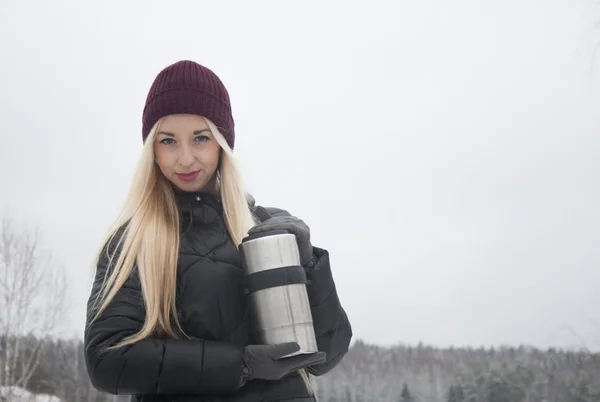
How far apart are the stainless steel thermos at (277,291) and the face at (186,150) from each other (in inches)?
14.1

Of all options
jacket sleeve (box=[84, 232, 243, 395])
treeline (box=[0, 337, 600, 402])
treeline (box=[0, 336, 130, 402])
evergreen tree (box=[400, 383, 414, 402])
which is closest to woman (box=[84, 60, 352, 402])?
jacket sleeve (box=[84, 232, 243, 395])

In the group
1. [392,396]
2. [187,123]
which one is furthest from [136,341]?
[392,396]

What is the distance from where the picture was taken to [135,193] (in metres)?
2.16

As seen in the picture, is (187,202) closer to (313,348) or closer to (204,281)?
(204,281)

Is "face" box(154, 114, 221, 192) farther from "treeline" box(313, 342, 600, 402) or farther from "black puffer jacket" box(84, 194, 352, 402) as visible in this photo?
"treeline" box(313, 342, 600, 402)

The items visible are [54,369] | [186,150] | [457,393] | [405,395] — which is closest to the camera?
[186,150]

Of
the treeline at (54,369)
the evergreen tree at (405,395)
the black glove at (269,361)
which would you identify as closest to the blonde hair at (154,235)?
the black glove at (269,361)

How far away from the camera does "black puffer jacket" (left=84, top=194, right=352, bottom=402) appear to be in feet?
5.77

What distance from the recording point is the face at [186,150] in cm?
211

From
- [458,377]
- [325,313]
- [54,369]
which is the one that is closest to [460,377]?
[458,377]

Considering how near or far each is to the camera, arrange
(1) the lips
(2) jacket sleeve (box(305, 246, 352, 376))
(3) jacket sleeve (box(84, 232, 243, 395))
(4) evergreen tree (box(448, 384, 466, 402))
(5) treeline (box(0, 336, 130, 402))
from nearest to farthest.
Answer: (3) jacket sleeve (box(84, 232, 243, 395)) < (2) jacket sleeve (box(305, 246, 352, 376)) < (1) the lips < (4) evergreen tree (box(448, 384, 466, 402)) < (5) treeline (box(0, 336, 130, 402))

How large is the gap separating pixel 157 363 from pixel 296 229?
58 cm

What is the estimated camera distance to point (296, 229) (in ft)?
6.53

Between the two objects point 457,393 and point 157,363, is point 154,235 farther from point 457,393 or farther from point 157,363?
point 457,393
